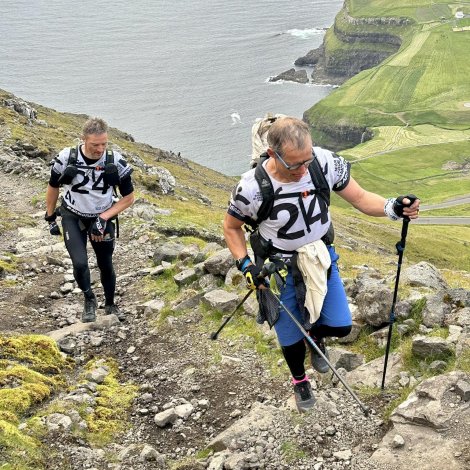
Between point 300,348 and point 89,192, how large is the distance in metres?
5.41

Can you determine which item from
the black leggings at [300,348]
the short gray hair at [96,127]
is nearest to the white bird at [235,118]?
the short gray hair at [96,127]

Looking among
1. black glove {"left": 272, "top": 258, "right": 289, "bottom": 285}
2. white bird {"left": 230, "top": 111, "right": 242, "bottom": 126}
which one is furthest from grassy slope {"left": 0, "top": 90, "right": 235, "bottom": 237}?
white bird {"left": 230, "top": 111, "right": 242, "bottom": 126}

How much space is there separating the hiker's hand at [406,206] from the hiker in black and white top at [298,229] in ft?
0.04

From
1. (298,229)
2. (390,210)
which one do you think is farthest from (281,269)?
(390,210)

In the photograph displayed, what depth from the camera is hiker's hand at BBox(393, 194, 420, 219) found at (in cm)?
761

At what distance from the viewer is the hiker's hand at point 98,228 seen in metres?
11.6

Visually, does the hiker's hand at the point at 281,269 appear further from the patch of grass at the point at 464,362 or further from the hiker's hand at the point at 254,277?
the patch of grass at the point at 464,362

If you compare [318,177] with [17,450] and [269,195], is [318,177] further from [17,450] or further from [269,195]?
[17,450]

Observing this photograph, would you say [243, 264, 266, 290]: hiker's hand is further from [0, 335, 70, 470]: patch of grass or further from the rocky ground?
[0, 335, 70, 470]: patch of grass

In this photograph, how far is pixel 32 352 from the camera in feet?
34.6

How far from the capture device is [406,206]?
7.61m

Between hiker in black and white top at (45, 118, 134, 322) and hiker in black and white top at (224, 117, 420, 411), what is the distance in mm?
4142

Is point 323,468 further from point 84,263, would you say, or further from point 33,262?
point 33,262

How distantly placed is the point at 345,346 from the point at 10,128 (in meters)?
38.7
